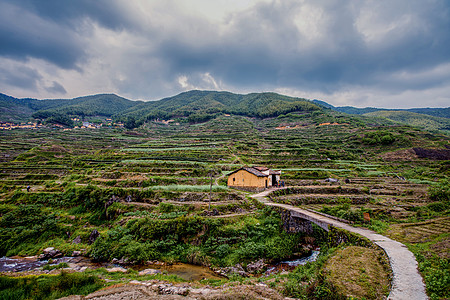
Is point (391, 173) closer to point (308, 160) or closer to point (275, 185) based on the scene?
point (308, 160)

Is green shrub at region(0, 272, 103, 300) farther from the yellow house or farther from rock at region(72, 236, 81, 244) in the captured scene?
the yellow house

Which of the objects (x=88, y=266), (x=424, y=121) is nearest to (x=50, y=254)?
(x=88, y=266)

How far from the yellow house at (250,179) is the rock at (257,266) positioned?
1243 centimetres

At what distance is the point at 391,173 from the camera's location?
3775 cm

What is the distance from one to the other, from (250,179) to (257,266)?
47.1ft

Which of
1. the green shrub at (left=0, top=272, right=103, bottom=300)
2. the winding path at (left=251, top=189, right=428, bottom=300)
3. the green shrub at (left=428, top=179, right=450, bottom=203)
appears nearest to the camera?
the winding path at (left=251, top=189, right=428, bottom=300)

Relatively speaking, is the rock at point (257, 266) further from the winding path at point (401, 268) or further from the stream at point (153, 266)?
the winding path at point (401, 268)

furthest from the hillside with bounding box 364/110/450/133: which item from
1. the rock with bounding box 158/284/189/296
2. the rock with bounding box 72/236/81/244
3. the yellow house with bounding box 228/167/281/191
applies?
the rock with bounding box 72/236/81/244

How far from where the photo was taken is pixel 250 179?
2903 centimetres

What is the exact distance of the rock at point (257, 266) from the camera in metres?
15.2

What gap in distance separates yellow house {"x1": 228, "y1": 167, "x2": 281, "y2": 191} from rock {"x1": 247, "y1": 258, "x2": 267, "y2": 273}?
12.4 m

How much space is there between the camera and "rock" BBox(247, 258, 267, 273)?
15.2 m

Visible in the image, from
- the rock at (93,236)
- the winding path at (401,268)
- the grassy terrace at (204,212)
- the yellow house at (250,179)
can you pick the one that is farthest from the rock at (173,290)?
the yellow house at (250,179)

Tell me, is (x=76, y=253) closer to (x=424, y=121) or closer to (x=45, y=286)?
(x=45, y=286)
